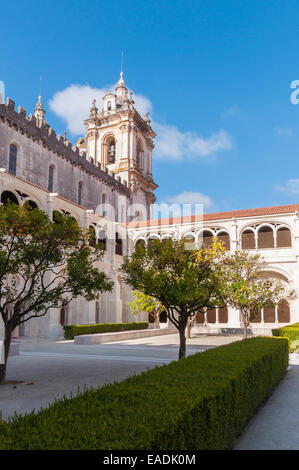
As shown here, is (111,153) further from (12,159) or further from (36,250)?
(36,250)

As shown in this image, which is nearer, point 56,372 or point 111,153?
point 56,372

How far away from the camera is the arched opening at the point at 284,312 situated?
Answer: 34.0 metres

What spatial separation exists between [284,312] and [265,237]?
7.02m

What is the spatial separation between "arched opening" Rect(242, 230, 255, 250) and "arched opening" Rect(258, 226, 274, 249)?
0.69 m

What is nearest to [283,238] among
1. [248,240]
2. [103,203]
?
[248,240]

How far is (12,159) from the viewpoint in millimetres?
30578

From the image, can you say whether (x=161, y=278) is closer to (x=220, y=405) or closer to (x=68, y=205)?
(x=220, y=405)

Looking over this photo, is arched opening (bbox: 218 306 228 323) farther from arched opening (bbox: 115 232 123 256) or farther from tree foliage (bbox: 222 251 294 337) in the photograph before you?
arched opening (bbox: 115 232 123 256)

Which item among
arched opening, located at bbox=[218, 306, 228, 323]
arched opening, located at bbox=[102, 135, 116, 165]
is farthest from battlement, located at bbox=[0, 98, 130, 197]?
arched opening, located at bbox=[218, 306, 228, 323]

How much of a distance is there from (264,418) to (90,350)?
12821mm

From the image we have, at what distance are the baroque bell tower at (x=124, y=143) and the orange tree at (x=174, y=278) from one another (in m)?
34.1

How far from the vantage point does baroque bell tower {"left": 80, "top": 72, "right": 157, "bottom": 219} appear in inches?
1882

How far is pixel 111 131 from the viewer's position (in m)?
49.7
